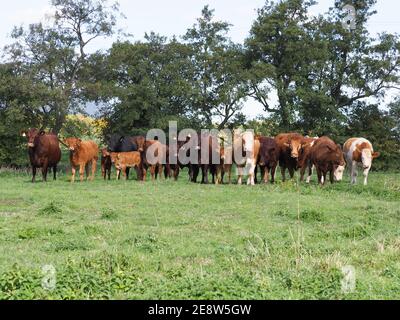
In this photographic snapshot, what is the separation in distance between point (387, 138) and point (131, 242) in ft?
105

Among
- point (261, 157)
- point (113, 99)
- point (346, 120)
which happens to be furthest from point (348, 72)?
point (261, 157)

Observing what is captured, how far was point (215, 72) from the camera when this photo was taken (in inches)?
1494

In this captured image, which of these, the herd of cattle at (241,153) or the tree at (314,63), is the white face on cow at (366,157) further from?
the tree at (314,63)

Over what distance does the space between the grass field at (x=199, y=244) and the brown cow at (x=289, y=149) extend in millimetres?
4997

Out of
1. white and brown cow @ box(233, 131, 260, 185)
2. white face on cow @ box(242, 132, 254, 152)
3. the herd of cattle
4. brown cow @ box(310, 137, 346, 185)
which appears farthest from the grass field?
white face on cow @ box(242, 132, 254, 152)

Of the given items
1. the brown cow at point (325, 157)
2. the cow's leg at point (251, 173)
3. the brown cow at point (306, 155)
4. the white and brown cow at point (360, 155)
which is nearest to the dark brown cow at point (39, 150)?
the cow's leg at point (251, 173)

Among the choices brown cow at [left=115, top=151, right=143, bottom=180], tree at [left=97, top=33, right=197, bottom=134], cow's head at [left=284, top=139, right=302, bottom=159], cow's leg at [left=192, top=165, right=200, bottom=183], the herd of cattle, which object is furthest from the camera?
tree at [left=97, top=33, right=197, bottom=134]

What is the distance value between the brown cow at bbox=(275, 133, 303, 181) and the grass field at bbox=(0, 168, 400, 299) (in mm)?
4997

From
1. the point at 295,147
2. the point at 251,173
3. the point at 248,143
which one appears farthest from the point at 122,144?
the point at 295,147

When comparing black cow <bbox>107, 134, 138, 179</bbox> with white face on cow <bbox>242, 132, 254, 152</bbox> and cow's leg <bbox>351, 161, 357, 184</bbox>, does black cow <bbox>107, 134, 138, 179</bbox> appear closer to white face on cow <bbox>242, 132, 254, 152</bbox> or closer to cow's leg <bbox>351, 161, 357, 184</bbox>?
white face on cow <bbox>242, 132, 254, 152</bbox>

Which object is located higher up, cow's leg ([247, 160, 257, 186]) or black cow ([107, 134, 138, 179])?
black cow ([107, 134, 138, 179])

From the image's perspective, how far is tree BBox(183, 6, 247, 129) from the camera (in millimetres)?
37031

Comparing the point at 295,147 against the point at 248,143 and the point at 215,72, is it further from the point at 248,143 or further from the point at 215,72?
the point at 215,72
